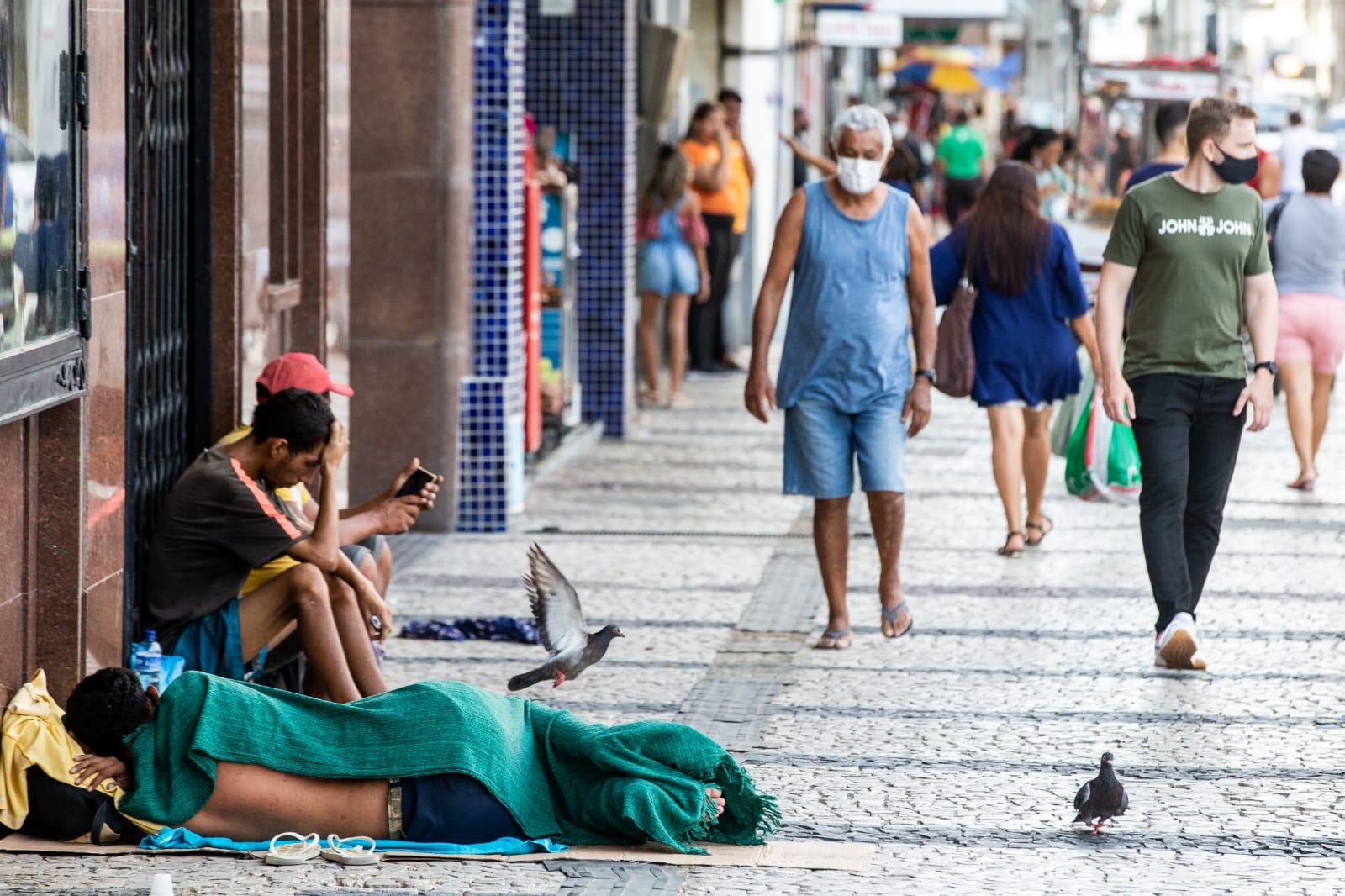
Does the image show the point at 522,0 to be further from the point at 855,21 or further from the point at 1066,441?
the point at 855,21

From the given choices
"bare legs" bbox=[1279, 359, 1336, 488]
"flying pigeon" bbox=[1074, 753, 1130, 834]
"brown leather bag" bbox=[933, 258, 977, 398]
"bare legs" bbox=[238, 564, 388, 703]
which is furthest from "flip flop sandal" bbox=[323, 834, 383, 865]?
"bare legs" bbox=[1279, 359, 1336, 488]

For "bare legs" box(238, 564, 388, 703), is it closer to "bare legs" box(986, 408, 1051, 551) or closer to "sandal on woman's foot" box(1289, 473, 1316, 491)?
"bare legs" box(986, 408, 1051, 551)

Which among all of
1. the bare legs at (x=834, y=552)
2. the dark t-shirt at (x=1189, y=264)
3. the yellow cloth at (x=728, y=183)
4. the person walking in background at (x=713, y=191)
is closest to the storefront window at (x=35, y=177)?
the bare legs at (x=834, y=552)

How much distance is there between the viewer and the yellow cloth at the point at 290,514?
6289mm

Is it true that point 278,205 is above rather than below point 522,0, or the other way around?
below

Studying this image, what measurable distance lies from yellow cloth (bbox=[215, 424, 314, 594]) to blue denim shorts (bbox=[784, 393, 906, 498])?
1.59 m

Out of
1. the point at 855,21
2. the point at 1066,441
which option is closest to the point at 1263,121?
the point at 855,21

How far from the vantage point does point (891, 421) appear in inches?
294

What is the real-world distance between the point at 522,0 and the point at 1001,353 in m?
2.75

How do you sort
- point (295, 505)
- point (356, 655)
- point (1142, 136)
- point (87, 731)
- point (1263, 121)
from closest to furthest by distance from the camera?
point (87, 731)
point (356, 655)
point (295, 505)
point (1142, 136)
point (1263, 121)

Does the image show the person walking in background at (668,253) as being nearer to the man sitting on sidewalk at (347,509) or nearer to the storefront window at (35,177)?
the man sitting on sidewalk at (347,509)

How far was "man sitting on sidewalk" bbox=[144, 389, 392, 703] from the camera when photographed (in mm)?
6141

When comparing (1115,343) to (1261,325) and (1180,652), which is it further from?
(1180,652)

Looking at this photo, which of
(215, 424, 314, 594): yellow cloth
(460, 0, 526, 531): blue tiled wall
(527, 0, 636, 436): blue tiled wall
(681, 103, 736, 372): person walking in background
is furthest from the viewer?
(681, 103, 736, 372): person walking in background
